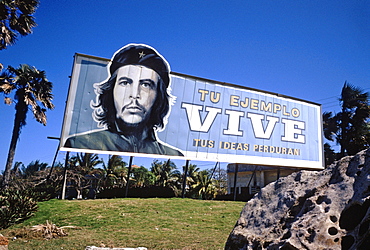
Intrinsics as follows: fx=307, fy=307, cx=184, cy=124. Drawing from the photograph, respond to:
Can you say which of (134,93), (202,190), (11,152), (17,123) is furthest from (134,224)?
(202,190)

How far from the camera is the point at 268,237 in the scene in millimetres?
3629

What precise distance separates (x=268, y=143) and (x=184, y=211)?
11.4m

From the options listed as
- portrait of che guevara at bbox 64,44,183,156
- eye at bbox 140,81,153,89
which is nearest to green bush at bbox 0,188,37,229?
portrait of che guevara at bbox 64,44,183,156

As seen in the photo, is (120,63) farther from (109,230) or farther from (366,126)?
(366,126)

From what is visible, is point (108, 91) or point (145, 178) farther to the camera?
point (145, 178)

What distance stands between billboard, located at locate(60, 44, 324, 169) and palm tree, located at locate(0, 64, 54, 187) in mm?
5369

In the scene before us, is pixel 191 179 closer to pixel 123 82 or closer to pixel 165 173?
pixel 165 173

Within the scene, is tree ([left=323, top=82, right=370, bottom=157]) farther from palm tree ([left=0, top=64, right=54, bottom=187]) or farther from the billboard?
palm tree ([left=0, top=64, right=54, bottom=187])

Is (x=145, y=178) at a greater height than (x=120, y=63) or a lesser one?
lesser

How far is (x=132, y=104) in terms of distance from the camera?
64.4 ft

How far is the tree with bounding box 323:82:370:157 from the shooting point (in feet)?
90.4

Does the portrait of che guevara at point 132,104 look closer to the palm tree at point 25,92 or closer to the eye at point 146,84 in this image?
the eye at point 146,84

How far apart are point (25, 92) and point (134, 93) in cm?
819

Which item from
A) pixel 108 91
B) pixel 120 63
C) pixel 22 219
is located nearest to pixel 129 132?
pixel 108 91
